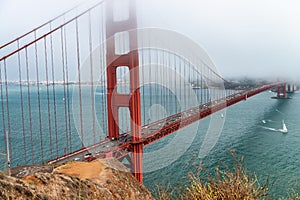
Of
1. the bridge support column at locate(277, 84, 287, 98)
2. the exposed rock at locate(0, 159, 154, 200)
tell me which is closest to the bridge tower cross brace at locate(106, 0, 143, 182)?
the exposed rock at locate(0, 159, 154, 200)

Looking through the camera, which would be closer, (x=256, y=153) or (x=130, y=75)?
(x=130, y=75)

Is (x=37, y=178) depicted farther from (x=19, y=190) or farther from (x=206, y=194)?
(x=206, y=194)

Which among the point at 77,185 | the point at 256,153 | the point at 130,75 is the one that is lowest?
the point at 256,153

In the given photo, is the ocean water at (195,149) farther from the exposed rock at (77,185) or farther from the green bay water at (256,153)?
the exposed rock at (77,185)

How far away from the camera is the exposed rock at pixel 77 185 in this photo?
2.74 metres

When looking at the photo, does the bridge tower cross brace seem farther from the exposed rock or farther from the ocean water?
the exposed rock

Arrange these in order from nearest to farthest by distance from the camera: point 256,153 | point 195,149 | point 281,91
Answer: point 256,153 < point 195,149 < point 281,91

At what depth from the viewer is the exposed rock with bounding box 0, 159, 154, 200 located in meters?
2.74

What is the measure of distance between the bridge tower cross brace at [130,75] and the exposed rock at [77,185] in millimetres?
4490

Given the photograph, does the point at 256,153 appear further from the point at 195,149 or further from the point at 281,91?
the point at 281,91

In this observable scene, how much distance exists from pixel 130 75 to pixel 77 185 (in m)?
6.78

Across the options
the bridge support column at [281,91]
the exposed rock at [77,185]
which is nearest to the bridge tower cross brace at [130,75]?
the exposed rock at [77,185]

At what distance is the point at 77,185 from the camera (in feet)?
11.7

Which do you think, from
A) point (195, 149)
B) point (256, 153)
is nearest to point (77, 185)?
point (195, 149)
